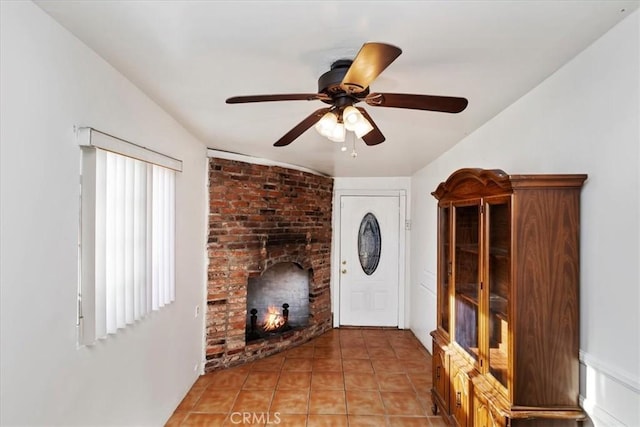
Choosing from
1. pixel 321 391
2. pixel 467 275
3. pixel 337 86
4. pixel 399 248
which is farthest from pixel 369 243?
pixel 337 86

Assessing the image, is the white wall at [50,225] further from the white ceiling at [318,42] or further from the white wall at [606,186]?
the white wall at [606,186]

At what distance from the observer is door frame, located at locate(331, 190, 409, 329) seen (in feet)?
16.9

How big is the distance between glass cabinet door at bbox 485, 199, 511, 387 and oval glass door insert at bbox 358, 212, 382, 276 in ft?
10.7

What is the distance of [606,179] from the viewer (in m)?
1.47

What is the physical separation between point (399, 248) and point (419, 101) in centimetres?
386

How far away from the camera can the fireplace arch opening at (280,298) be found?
15.2ft

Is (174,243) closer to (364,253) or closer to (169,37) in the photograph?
(169,37)

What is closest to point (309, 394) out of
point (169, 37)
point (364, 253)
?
point (364, 253)

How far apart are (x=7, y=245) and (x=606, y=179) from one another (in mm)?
2332

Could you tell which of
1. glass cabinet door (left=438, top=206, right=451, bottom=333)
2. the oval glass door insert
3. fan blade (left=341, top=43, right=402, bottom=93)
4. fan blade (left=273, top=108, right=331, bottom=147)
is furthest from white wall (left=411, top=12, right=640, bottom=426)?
the oval glass door insert

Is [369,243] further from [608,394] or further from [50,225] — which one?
[50,225]

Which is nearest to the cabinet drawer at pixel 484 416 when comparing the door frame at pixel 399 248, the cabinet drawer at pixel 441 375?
the cabinet drawer at pixel 441 375

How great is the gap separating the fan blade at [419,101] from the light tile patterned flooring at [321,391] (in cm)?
245

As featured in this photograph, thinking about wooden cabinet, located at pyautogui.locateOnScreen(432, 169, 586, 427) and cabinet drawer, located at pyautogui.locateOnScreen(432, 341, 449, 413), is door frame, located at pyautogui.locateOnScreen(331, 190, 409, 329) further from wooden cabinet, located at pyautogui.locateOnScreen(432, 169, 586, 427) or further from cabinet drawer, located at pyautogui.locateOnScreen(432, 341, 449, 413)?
wooden cabinet, located at pyautogui.locateOnScreen(432, 169, 586, 427)
